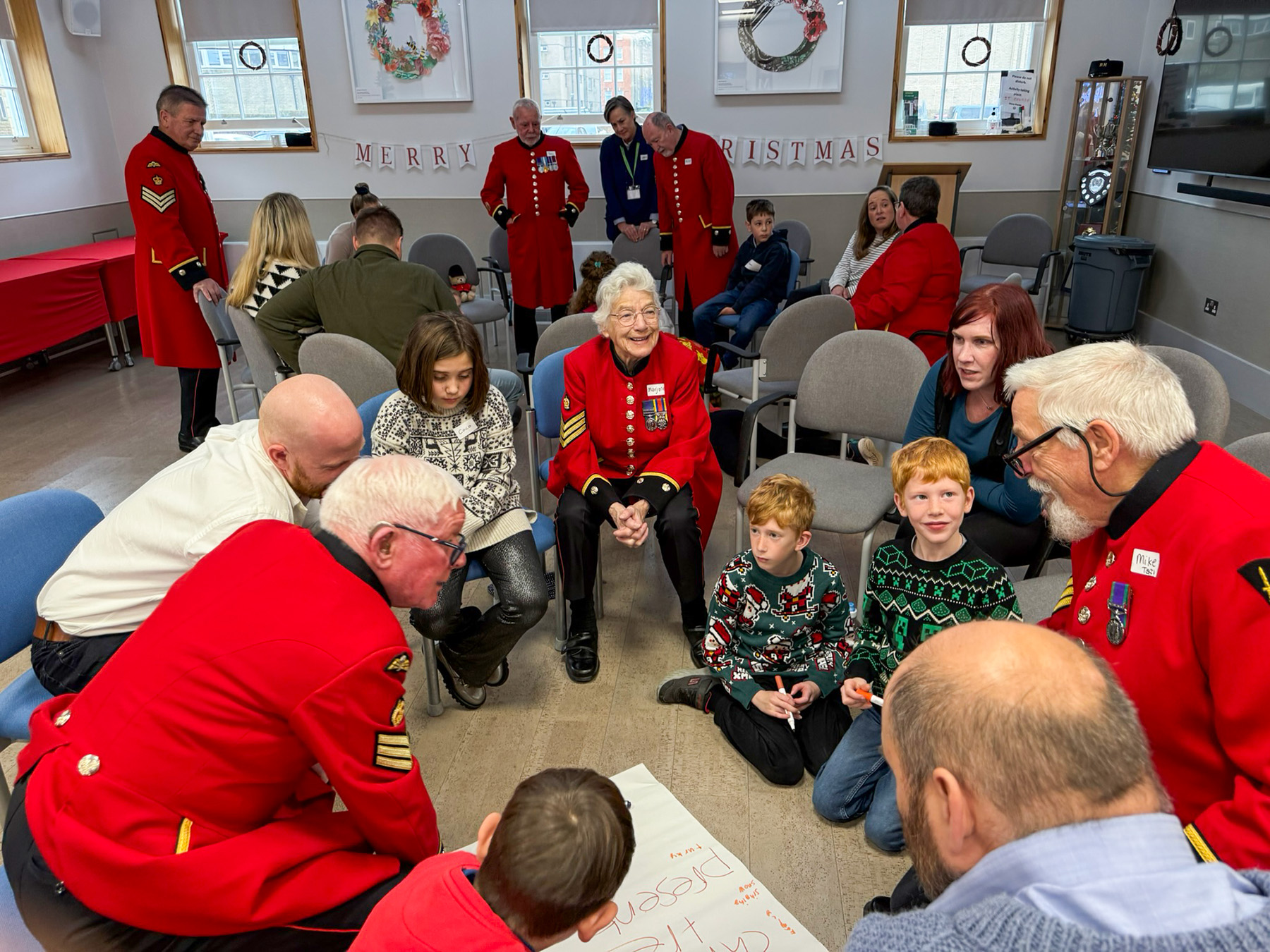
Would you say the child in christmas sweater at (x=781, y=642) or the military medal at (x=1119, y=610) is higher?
the military medal at (x=1119, y=610)

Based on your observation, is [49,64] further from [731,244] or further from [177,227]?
[731,244]

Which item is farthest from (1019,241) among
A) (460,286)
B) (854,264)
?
(460,286)

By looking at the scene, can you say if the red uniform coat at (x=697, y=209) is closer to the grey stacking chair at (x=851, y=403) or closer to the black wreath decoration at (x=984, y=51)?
the black wreath decoration at (x=984, y=51)

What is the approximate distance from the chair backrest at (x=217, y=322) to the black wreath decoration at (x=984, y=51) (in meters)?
5.72

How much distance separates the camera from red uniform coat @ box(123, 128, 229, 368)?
4.20 meters

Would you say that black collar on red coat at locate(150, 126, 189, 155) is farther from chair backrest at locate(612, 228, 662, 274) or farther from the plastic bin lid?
the plastic bin lid

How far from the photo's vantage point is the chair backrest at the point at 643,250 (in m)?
6.34

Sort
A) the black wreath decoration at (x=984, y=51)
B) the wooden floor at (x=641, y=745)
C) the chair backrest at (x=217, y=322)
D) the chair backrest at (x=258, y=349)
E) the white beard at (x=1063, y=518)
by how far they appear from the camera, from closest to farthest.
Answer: the white beard at (x=1063, y=518), the wooden floor at (x=641, y=745), the chair backrest at (x=258, y=349), the chair backrest at (x=217, y=322), the black wreath decoration at (x=984, y=51)

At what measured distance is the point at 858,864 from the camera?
194cm

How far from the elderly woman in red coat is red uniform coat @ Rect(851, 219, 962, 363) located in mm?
1439

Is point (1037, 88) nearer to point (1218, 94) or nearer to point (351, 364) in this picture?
point (1218, 94)

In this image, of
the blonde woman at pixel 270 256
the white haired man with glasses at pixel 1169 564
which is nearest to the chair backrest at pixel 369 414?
the blonde woman at pixel 270 256

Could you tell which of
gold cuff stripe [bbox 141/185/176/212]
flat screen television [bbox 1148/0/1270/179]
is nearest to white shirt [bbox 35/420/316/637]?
gold cuff stripe [bbox 141/185/176/212]

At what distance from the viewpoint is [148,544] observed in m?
1.66
